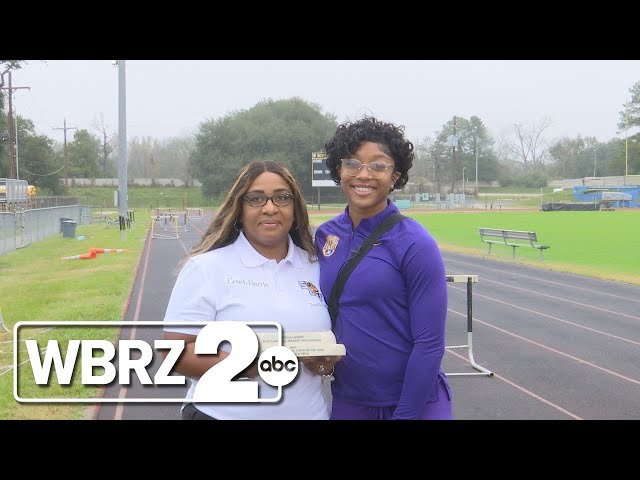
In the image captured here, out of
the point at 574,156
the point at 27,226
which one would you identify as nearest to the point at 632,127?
the point at 574,156

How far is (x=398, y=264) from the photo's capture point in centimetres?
234

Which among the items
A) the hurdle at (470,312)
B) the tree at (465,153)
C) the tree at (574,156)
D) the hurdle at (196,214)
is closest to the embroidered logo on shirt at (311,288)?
the hurdle at (470,312)

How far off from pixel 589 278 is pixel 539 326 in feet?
19.2

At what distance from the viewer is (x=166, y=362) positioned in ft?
6.74

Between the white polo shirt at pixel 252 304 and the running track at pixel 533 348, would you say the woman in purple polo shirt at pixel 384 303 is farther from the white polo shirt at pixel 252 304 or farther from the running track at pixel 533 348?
the running track at pixel 533 348

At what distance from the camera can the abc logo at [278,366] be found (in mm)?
2051

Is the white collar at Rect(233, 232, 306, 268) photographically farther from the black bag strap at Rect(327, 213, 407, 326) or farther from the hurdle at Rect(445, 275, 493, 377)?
the hurdle at Rect(445, 275, 493, 377)

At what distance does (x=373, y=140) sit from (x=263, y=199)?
0.46 m

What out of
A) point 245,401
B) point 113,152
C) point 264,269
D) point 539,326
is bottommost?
point 539,326

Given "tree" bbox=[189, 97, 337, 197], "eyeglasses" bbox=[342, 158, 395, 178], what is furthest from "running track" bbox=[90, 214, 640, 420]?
"tree" bbox=[189, 97, 337, 197]

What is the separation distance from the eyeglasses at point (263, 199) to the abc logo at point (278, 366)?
53 cm
